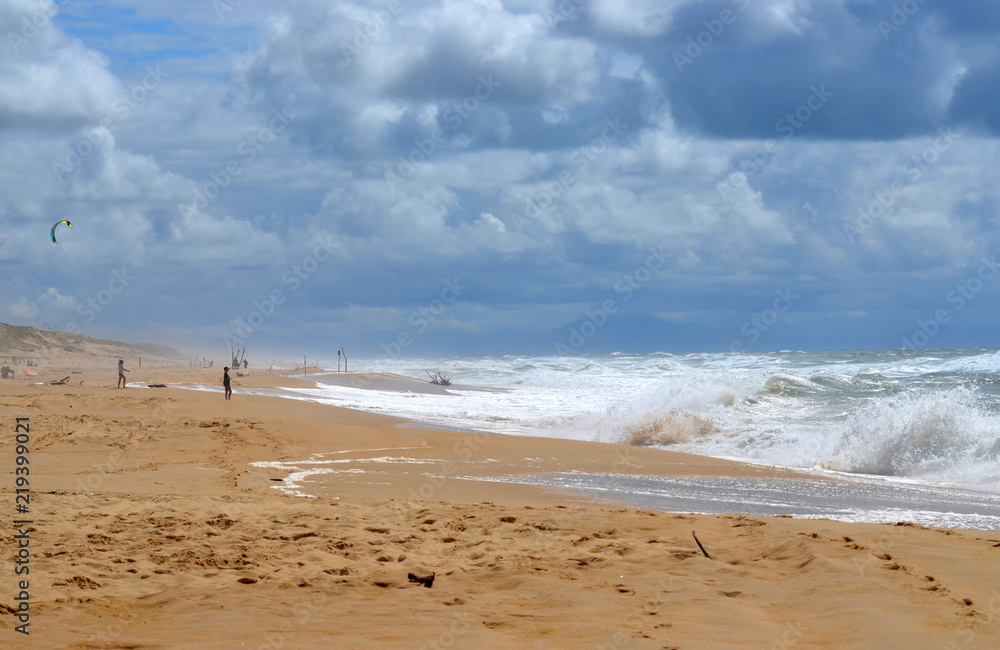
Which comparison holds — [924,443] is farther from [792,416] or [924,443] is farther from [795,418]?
[792,416]

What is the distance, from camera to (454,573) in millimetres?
5996

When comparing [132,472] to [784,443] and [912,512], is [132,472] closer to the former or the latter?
[912,512]

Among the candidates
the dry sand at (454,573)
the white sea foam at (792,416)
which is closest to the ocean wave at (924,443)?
the white sea foam at (792,416)

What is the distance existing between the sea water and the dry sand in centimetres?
374

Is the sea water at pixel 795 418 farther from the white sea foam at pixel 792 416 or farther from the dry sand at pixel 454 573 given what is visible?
the dry sand at pixel 454 573

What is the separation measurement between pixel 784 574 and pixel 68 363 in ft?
221

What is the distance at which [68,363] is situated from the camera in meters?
62.4

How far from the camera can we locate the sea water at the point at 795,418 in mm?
13953

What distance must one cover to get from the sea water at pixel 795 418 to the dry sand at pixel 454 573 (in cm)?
374

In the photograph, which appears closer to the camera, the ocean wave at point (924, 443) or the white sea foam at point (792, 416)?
the ocean wave at point (924, 443)

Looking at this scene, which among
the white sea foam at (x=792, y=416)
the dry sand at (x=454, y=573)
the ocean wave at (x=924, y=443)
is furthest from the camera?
the white sea foam at (x=792, y=416)

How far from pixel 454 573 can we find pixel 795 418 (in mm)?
17068

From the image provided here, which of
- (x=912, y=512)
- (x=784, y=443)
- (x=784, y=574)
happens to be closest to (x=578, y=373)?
(x=784, y=443)

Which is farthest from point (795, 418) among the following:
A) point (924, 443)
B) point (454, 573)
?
point (454, 573)
